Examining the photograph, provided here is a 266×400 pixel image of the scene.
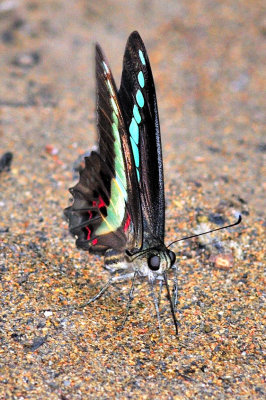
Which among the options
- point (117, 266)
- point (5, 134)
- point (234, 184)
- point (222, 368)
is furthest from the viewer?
point (5, 134)

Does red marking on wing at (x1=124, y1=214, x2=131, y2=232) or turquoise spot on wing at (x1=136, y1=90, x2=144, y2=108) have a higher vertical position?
turquoise spot on wing at (x1=136, y1=90, x2=144, y2=108)

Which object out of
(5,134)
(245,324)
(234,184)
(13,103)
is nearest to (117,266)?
(245,324)

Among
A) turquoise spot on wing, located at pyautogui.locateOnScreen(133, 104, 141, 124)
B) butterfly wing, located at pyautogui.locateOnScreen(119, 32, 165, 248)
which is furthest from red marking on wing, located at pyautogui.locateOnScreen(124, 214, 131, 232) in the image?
turquoise spot on wing, located at pyautogui.locateOnScreen(133, 104, 141, 124)

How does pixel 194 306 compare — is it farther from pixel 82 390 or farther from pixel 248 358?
pixel 82 390

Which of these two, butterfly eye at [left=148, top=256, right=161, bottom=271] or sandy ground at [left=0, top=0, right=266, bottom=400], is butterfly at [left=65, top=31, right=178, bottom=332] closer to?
butterfly eye at [left=148, top=256, right=161, bottom=271]

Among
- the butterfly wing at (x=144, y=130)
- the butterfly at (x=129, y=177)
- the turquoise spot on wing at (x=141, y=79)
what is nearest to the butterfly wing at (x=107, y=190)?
the butterfly at (x=129, y=177)

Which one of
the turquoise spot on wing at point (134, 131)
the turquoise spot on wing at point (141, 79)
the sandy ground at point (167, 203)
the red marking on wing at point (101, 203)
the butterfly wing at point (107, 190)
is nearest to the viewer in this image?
the sandy ground at point (167, 203)

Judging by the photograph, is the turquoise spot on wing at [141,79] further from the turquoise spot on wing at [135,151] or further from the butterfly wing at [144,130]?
the turquoise spot on wing at [135,151]
